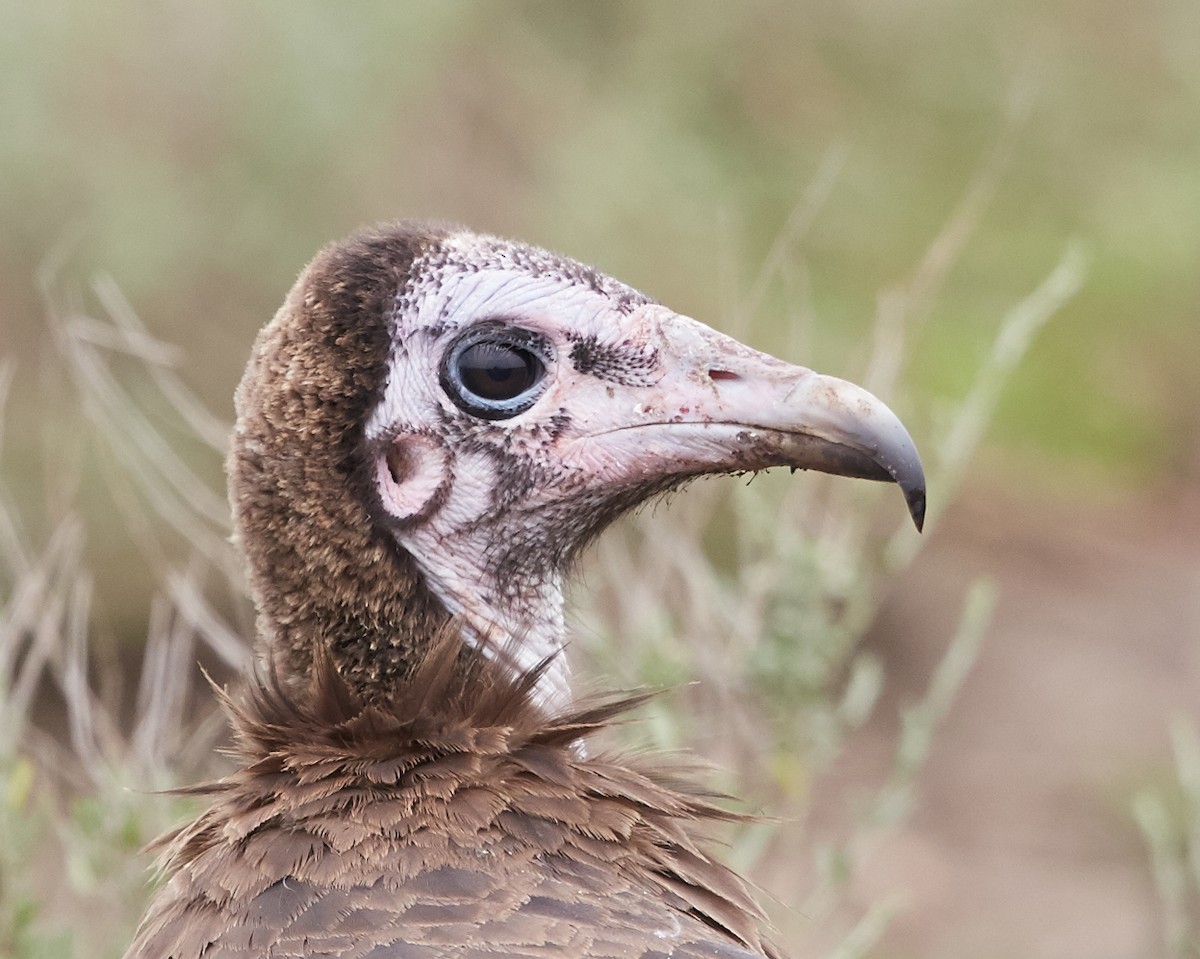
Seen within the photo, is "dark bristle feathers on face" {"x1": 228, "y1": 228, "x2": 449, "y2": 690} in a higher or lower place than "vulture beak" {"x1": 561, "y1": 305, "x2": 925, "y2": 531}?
lower

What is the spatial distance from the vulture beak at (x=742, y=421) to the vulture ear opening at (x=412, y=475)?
27 centimetres

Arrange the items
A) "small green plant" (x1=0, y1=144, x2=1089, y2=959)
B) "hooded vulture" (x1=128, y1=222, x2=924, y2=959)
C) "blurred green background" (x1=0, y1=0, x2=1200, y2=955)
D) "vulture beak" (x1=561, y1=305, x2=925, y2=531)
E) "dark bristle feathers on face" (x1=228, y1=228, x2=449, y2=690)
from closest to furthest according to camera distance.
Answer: "hooded vulture" (x1=128, y1=222, x2=924, y2=959) < "vulture beak" (x1=561, y1=305, x2=925, y2=531) < "dark bristle feathers on face" (x1=228, y1=228, x2=449, y2=690) < "small green plant" (x1=0, y1=144, x2=1089, y2=959) < "blurred green background" (x1=0, y1=0, x2=1200, y2=955)

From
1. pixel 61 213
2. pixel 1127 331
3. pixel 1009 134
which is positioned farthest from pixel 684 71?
pixel 61 213

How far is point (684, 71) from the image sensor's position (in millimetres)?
11289

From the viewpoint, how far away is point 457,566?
303 centimetres

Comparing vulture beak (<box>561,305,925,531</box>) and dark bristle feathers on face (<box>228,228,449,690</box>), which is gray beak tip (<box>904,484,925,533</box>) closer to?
vulture beak (<box>561,305,925,531</box>)

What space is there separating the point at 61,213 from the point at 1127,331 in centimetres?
729

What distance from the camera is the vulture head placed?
2.89 metres

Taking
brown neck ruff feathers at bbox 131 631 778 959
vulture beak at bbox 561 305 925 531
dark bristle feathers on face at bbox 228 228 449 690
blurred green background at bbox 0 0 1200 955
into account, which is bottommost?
brown neck ruff feathers at bbox 131 631 778 959

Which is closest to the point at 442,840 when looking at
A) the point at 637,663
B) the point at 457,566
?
the point at 457,566

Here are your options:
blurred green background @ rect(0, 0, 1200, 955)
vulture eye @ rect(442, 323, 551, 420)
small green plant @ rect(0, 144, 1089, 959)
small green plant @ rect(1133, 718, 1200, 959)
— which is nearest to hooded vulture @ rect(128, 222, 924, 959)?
vulture eye @ rect(442, 323, 551, 420)

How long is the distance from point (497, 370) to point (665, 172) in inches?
277

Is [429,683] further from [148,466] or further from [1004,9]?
[1004,9]

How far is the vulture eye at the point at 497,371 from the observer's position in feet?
9.87
